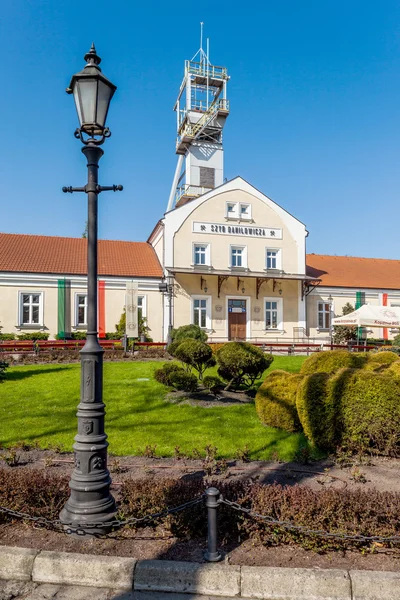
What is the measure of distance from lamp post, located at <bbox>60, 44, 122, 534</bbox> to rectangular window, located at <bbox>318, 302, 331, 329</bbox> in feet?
94.9

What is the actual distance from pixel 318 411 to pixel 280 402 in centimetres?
123

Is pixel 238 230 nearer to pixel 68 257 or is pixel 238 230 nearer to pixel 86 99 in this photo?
pixel 68 257

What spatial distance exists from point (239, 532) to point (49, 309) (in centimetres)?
2539

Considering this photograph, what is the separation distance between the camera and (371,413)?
22.4ft

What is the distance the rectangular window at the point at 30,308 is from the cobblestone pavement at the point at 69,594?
25.1 m

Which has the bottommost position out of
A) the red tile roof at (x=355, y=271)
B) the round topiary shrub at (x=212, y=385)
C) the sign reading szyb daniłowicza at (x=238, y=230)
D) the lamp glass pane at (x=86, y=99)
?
the round topiary shrub at (x=212, y=385)

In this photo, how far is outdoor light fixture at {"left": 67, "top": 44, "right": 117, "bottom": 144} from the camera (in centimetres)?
467

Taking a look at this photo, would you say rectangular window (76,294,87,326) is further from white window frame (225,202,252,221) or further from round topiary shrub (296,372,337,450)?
round topiary shrub (296,372,337,450)

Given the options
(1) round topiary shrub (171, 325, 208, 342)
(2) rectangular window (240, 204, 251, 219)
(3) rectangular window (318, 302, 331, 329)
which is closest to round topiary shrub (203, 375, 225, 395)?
(1) round topiary shrub (171, 325, 208, 342)

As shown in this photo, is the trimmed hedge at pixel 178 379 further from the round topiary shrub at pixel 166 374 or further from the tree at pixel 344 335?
the tree at pixel 344 335

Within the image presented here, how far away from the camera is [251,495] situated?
Result: 4.60m

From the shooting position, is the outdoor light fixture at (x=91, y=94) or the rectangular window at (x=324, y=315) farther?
the rectangular window at (x=324, y=315)

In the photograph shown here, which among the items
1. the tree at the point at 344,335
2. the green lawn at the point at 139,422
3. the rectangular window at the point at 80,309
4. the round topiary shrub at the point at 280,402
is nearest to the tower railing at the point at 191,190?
the rectangular window at the point at 80,309

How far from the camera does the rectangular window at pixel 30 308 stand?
2744 centimetres
